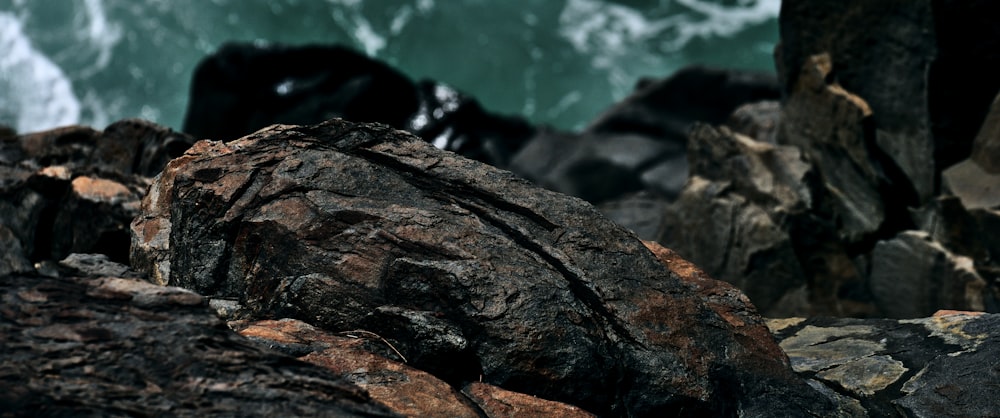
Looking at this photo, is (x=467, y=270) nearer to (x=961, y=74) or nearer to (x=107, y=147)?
(x=107, y=147)

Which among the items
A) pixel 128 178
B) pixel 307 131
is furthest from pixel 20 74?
pixel 307 131

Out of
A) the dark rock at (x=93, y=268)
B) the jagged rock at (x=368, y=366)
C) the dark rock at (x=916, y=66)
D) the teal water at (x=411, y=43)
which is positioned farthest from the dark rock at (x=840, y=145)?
the teal water at (x=411, y=43)

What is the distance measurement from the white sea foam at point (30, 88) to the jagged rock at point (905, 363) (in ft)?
82.1

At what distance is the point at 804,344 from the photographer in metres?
6.06

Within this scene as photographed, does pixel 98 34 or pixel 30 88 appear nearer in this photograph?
pixel 30 88

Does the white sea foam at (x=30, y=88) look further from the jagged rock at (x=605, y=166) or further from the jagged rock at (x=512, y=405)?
the jagged rock at (x=512, y=405)

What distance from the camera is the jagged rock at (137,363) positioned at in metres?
3.76

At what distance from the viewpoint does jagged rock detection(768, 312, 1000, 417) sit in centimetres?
514

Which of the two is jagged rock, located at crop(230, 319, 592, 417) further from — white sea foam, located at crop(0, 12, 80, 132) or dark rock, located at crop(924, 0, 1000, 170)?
white sea foam, located at crop(0, 12, 80, 132)

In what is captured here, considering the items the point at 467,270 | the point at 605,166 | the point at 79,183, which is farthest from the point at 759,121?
the point at 467,270

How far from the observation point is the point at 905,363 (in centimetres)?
554

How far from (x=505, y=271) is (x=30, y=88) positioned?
2688 cm

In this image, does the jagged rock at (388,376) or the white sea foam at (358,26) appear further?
the white sea foam at (358,26)

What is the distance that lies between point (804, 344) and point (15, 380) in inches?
166
